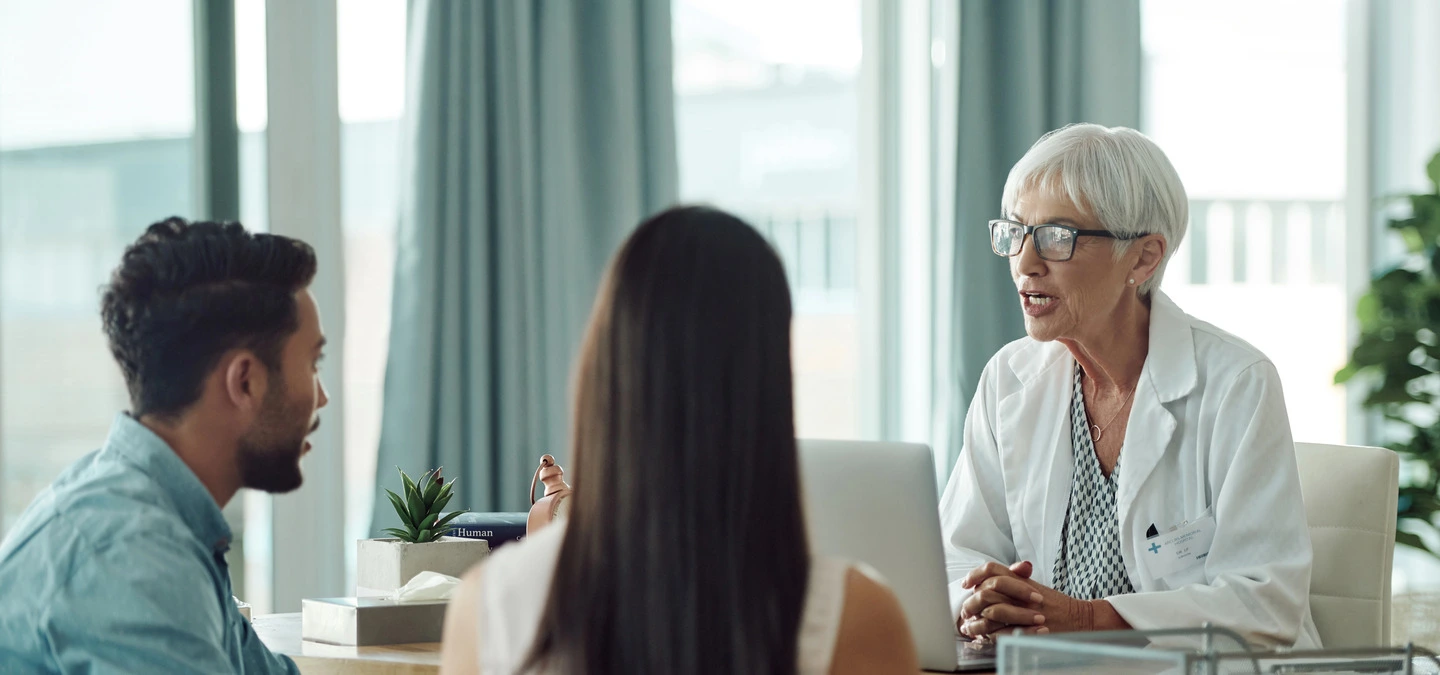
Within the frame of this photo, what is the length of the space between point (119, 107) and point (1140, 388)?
2.19 m

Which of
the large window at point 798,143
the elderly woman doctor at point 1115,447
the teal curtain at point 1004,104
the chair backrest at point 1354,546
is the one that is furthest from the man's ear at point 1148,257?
the large window at point 798,143

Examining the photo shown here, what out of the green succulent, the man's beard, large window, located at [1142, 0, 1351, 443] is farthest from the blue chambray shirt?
large window, located at [1142, 0, 1351, 443]

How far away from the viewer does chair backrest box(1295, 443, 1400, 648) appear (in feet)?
6.41

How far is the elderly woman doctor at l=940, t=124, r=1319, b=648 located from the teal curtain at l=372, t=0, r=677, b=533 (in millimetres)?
1236

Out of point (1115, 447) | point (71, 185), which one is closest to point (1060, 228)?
point (1115, 447)

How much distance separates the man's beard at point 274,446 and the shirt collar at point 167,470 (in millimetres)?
79

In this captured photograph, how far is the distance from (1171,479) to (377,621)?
1.10 m

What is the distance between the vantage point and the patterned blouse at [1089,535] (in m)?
2.01

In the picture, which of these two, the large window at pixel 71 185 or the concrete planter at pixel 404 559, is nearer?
the concrete planter at pixel 404 559

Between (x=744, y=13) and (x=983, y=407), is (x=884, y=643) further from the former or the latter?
(x=744, y=13)

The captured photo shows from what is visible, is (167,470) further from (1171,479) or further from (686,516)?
(1171,479)

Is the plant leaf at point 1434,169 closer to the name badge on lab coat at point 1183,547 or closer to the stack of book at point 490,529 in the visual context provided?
the name badge on lab coat at point 1183,547

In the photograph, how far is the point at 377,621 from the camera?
5.45 ft

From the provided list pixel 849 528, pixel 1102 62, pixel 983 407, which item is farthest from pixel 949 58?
pixel 849 528
